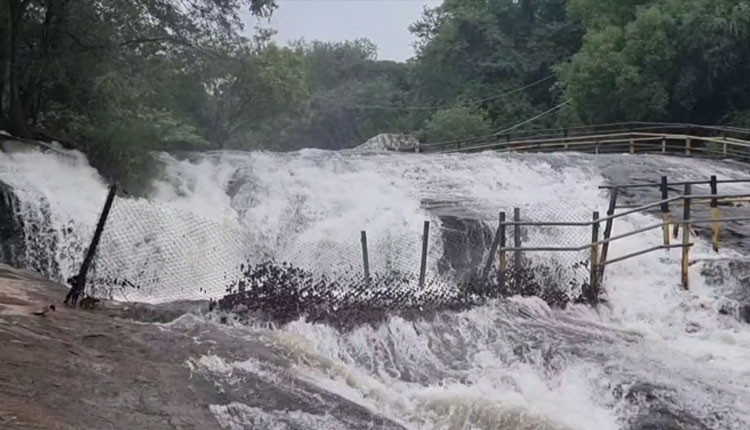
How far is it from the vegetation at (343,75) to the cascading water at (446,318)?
2021 mm

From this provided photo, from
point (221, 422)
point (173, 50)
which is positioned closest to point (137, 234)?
point (221, 422)

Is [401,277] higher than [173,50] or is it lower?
lower

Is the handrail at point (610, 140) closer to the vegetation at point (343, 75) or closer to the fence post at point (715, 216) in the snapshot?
the vegetation at point (343, 75)

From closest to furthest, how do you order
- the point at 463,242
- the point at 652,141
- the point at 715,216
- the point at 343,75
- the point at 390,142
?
the point at 715,216 < the point at 463,242 < the point at 652,141 < the point at 390,142 < the point at 343,75

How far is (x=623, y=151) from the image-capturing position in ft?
88.3

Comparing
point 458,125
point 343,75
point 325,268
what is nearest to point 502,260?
point 325,268

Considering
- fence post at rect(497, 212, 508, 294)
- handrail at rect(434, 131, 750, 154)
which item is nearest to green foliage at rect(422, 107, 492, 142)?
handrail at rect(434, 131, 750, 154)

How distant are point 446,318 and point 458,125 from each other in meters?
30.7

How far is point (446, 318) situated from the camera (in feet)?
30.0

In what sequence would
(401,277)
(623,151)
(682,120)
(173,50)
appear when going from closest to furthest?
1. (401,277)
2. (173,50)
3. (623,151)
4. (682,120)

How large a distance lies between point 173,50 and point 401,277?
432 inches

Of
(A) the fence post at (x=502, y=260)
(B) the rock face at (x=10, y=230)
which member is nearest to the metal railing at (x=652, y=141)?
(A) the fence post at (x=502, y=260)

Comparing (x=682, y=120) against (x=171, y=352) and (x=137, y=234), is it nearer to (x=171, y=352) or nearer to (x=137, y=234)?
(x=137, y=234)

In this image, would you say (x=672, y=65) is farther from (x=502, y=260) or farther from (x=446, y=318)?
(x=446, y=318)
